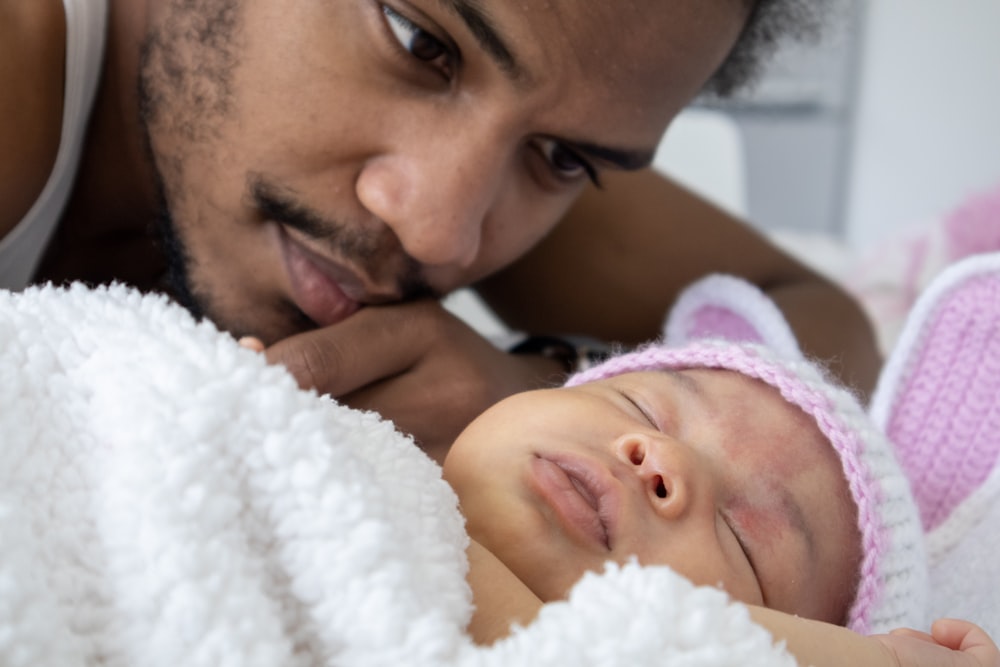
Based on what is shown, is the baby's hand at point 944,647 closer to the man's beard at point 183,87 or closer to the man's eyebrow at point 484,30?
the man's eyebrow at point 484,30

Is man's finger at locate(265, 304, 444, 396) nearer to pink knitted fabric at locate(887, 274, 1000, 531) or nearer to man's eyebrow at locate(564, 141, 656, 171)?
man's eyebrow at locate(564, 141, 656, 171)

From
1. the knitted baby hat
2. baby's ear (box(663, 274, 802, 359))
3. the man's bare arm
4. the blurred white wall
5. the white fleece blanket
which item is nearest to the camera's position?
the white fleece blanket

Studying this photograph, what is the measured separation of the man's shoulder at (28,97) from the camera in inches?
37.2

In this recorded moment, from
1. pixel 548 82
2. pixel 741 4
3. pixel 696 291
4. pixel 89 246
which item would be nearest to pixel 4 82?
pixel 89 246

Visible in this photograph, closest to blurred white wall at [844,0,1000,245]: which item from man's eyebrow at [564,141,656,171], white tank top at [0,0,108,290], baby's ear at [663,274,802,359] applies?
baby's ear at [663,274,802,359]

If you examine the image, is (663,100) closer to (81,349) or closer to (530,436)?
(530,436)

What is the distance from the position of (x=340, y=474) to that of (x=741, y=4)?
28.8 inches

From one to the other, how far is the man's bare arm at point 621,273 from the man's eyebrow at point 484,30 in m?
0.75

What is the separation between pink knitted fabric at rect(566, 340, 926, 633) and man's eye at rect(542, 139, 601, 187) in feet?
0.92

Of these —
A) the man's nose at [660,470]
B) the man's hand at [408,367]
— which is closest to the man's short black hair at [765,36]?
the man's hand at [408,367]

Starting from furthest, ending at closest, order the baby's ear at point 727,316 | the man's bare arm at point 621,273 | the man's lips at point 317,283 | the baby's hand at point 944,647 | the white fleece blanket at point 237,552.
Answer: the man's bare arm at point 621,273 < the baby's ear at point 727,316 < the man's lips at point 317,283 < the baby's hand at point 944,647 < the white fleece blanket at point 237,552

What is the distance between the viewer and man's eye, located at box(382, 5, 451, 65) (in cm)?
89

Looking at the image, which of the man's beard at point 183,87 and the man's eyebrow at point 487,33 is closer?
the man's eyebrow at point 487,33

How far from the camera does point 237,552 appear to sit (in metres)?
0.48
